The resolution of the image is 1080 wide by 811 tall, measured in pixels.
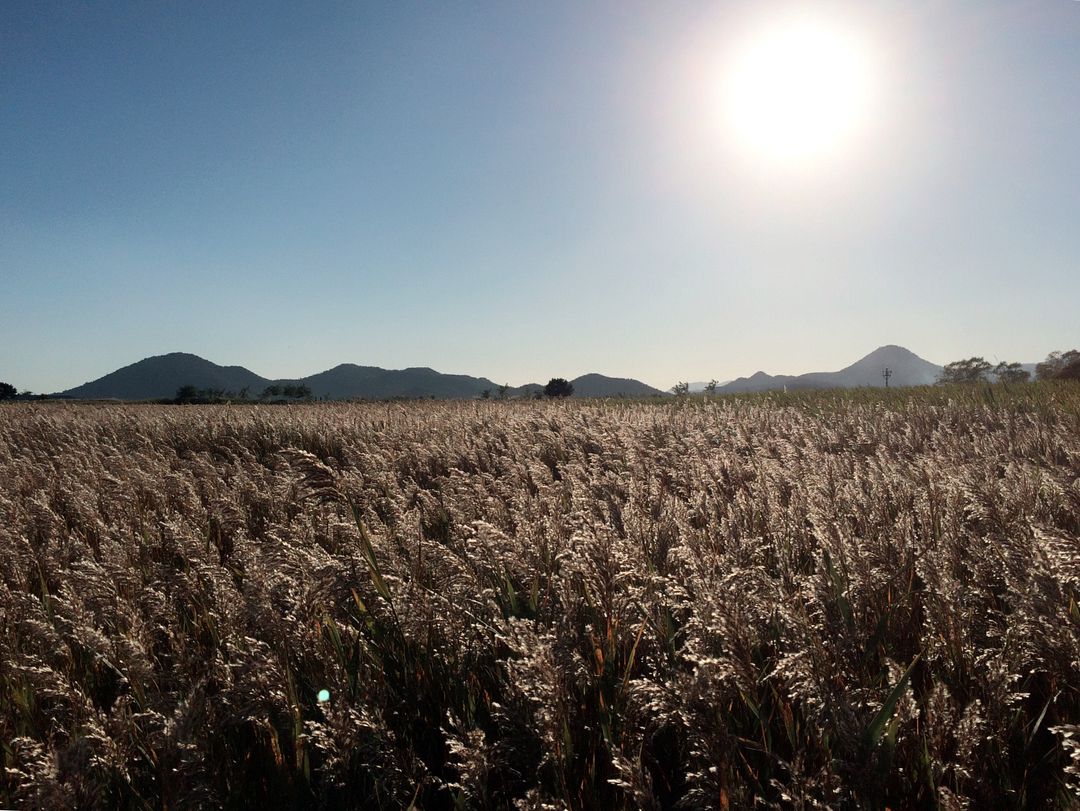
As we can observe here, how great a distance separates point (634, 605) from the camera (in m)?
1.73

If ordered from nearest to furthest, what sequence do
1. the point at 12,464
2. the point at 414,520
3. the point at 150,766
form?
the point at 150,766 → the point at 414,520 → the point at 12,464

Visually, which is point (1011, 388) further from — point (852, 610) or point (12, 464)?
point (12, 464)

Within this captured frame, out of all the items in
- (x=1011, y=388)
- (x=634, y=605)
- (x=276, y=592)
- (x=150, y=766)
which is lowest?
(x=150, y=766)

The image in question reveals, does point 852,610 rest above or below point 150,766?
above

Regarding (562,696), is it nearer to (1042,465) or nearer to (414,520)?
(414,520)

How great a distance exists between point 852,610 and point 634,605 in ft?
2.22

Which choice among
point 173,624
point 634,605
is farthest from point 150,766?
point 634,605

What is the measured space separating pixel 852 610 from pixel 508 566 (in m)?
1.21

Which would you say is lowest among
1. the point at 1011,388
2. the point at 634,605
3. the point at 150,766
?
the point at 150,766

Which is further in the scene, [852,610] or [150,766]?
[852,610]

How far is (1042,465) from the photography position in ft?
13.2

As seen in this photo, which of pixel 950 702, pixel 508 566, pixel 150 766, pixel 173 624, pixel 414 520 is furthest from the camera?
pixel 414 520

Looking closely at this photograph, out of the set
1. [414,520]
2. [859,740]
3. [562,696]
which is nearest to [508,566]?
[414,520]

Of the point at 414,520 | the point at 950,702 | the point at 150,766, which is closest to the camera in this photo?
the point at 950,702
